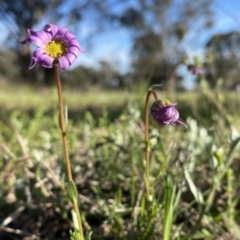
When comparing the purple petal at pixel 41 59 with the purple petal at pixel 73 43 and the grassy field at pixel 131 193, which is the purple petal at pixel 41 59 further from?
the grassy field at pixel 131 193

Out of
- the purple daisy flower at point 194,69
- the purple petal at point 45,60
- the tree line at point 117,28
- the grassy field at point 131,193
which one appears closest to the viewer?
the purple petal at point 45,60

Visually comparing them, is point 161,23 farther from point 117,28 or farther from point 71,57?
point 71,57

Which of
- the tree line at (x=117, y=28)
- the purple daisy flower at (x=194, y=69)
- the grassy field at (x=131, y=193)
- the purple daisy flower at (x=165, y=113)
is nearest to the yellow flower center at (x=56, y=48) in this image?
the purple daisy flower at (x=165, y=113)

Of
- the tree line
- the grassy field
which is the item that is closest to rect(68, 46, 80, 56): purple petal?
the grassy field

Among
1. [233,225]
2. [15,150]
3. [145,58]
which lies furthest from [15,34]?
[233,225]

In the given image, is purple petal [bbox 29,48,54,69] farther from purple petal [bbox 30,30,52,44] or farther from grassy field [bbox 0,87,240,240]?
grassy field [bbox 0,87,240,240]

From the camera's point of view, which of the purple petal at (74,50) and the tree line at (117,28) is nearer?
the purple petal at (74,50)

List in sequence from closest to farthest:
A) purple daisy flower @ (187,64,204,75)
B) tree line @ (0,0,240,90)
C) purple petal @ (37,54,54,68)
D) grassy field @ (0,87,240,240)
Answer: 1. purple petal @ (37,54,54,68)
2. grassy field @ (0,87,240,240)
3. purple daisy flower @ (187,64,204,75)
4. tree line @ (0,0,240,90)
